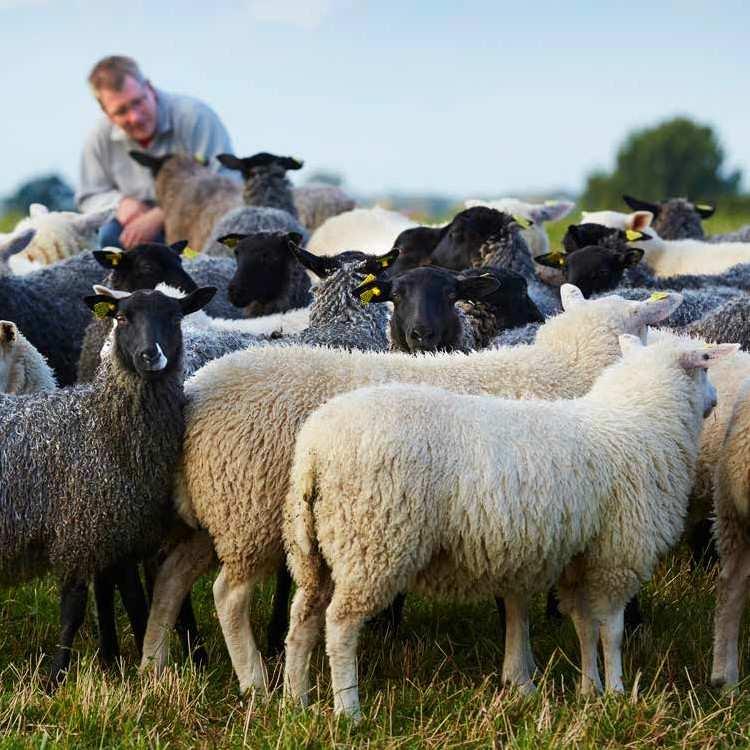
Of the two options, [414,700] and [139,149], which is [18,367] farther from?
[139,149]

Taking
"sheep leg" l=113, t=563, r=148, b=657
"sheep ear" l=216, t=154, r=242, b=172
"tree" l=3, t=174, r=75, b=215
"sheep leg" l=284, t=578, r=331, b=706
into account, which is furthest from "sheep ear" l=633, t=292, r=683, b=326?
"tree" l=3, t=174, r=75, b=215

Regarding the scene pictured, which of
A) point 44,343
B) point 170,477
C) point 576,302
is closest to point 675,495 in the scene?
point 576,302

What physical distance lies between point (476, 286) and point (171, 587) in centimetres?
187

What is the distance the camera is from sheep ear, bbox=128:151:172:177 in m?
11.3

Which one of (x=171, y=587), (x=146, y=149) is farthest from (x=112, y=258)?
(x=146, y=149)

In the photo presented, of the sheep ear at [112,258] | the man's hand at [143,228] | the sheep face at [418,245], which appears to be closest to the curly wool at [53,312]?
the sheep ear at [112,258]

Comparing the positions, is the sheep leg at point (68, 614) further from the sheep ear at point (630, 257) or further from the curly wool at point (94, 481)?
the sheep ear at point (630, 257)

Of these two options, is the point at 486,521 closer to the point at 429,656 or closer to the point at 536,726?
the point at 536,726

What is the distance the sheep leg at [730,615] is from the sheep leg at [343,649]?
124 centimetres

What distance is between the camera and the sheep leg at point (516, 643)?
4.48m

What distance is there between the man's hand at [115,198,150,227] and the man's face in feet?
1.73

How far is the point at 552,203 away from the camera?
951 centimetres

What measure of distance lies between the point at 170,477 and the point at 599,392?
57.1 inches

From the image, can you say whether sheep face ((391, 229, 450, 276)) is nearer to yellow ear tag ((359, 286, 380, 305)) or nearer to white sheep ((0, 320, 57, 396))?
yellow ear tag ((359, 286, 380, 305))
